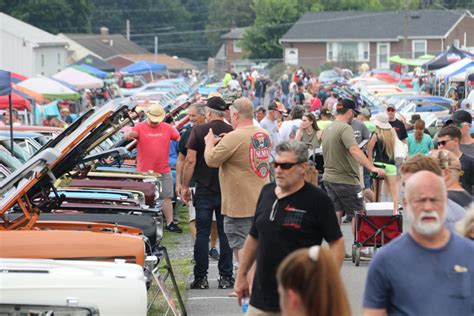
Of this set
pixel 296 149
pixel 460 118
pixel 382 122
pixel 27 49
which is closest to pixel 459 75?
pixel 382 122

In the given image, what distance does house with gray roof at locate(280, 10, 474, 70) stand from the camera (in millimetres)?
97812

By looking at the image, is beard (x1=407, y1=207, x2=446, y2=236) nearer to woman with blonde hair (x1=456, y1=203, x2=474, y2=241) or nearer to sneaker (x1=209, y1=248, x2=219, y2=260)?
woman with blonde hair (x1=456, y1=203, x2=474, y2=241)

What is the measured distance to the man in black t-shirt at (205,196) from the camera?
472 inches

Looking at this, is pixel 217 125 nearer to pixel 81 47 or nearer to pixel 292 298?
pixel 292 298

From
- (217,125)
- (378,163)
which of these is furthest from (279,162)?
(378,163)

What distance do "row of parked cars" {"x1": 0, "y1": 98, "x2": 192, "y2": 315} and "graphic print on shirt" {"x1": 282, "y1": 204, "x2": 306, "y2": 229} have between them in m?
1.18

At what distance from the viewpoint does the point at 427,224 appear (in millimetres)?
5645

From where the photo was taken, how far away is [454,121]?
12391 millimetres

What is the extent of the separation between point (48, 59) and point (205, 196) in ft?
237

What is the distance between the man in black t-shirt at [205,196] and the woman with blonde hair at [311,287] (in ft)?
23.3

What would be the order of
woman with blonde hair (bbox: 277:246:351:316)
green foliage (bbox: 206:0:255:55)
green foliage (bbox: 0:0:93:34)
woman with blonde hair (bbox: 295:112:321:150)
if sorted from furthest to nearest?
green foliage (bbox: 206:0:255:55) < green foliage (bbox: 0:0:93:34) < woman with blonde hair (bbox: 295:112:321:150) < woman with blonde hair (bbox: 277:246:351:316)

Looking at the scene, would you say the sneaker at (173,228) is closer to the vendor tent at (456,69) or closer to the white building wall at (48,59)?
the vendor tent at (456,69)

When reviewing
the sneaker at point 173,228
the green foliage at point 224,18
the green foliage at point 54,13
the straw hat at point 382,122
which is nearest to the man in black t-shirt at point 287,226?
the sneaker at point 173,228

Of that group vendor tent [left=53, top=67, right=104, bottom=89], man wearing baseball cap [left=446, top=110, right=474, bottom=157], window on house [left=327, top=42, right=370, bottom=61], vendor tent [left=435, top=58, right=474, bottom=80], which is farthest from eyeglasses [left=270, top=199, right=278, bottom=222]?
window on house [left=327, top=42, right=370, bottom=61]
